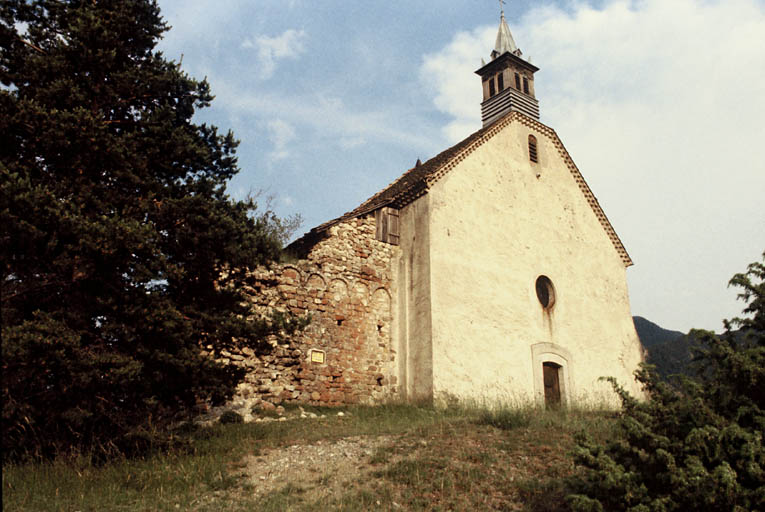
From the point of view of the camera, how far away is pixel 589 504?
5746mm

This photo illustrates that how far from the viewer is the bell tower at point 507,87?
2095 centimetres

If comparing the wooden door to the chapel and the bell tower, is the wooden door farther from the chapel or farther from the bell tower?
the bell tower

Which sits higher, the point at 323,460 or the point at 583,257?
the point at 583,257

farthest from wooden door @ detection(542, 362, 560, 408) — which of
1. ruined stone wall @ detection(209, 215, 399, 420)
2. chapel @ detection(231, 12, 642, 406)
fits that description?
ruined stone wall @ detection(209, 215, 399, 420)

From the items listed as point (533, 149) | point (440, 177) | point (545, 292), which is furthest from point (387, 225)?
point (533, 149)

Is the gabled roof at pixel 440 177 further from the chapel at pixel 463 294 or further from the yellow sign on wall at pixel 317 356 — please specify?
the yellow sign on wall at pixel 317 356

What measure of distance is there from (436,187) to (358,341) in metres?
4.71

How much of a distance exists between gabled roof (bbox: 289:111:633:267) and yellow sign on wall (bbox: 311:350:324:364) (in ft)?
10.2

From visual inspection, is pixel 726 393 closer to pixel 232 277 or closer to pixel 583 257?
pixel 232 277

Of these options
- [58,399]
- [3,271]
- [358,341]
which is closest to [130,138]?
[3,271]

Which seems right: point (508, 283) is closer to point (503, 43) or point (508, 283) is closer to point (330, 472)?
point (330, 472)

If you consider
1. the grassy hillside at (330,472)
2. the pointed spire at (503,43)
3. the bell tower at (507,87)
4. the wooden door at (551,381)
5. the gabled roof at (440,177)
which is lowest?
the grassy hillside at (330,472)

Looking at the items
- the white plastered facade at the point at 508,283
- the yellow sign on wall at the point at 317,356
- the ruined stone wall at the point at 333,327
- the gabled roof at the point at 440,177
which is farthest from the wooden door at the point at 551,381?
the yellow sign on wall at the point at 317,356

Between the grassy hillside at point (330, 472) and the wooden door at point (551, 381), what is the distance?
220 inches
